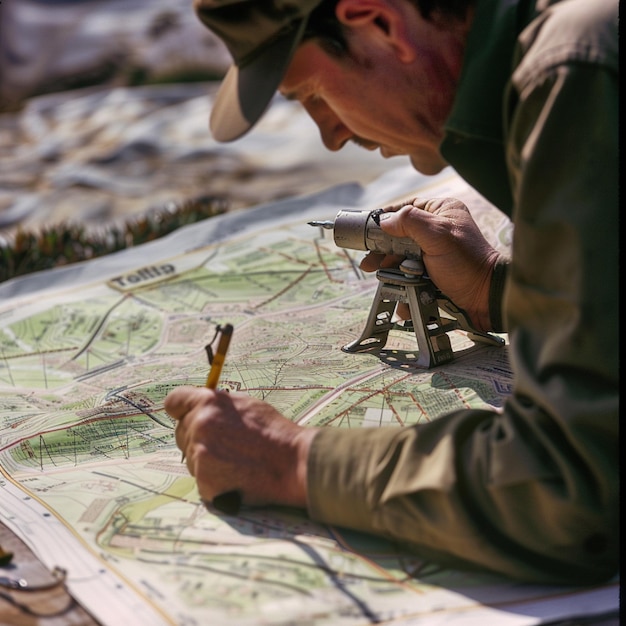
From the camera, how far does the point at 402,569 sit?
1.91m

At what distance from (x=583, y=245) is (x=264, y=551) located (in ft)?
2.89

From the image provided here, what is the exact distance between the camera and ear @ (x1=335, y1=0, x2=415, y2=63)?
202 cm

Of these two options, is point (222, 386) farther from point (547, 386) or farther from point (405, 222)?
point (547, 386)

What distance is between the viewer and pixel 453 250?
2744mm

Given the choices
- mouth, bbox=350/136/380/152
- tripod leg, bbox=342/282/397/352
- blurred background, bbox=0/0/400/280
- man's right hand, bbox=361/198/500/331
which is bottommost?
blurred background, bbox=0/0/400/280

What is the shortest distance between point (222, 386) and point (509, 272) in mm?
1165

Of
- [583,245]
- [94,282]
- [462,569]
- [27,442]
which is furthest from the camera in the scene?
[94,282]

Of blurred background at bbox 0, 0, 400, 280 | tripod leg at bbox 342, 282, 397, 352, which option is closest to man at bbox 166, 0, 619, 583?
tripod leg at bbox 342, 282, 397, 352

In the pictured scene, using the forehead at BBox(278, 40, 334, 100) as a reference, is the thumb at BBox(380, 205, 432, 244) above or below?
below

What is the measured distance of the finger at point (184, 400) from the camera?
6.94ft

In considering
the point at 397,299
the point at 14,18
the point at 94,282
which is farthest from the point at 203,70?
the point at 397,299

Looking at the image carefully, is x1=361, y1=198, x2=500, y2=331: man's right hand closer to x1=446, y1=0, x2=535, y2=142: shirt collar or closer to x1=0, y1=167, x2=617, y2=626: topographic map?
x1=0, y1=167, x2=617, y2=626: topographic map

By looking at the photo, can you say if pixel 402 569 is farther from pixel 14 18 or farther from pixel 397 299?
pixel 14 18

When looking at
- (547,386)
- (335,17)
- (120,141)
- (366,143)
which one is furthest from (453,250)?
(120,141)
